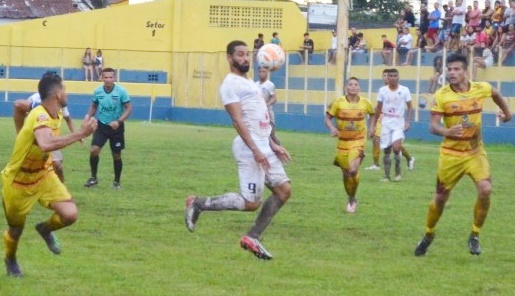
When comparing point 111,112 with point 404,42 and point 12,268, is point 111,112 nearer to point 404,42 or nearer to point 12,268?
point 12,268

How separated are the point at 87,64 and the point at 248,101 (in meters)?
42.1

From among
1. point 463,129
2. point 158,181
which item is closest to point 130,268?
point 463,129

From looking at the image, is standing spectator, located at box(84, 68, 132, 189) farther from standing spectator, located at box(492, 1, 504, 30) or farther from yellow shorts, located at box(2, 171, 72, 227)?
standing spectator, located at box(492, 1, 504, 30)

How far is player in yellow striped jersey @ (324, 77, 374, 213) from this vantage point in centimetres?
1647

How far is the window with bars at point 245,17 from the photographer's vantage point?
57969mm

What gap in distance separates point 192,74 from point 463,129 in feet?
135

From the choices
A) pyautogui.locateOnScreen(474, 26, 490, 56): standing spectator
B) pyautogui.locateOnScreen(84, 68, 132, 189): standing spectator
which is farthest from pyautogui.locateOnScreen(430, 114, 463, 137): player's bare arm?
pyautogui.locateOnScreen(474, 26, 490, 56): standing spectator

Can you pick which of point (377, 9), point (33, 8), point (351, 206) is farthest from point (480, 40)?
point (33, 8)

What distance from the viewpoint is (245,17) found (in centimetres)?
5812

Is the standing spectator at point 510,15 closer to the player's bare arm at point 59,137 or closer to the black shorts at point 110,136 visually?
the black shorts at point 110,136

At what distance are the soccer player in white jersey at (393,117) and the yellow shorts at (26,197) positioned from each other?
38.7ft

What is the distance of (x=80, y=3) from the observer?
79750mm

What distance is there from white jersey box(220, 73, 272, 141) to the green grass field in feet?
4.07

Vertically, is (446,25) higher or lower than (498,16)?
lower
